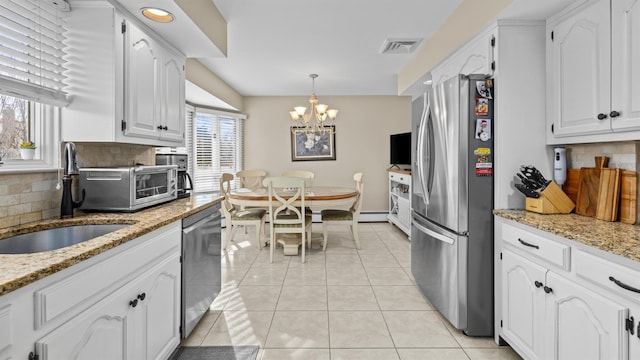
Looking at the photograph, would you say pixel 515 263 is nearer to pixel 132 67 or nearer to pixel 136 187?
pixel 136 187

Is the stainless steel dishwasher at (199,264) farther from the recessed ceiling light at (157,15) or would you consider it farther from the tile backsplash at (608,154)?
the tile backsplash at (608,154)

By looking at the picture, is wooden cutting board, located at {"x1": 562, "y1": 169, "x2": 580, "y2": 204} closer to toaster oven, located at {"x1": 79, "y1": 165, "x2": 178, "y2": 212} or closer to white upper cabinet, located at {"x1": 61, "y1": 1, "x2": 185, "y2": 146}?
toaster oven, located at {"x1": 79, "y1": 165, "x2": 178, "y2": 212}

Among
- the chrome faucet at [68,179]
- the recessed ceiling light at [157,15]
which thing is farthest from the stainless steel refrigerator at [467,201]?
the chrome faucet at [68,179]

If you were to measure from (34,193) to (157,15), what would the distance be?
1.28 metres

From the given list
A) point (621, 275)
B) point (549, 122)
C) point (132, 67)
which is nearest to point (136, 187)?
point (132, 67)

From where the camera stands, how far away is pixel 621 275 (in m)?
1.23

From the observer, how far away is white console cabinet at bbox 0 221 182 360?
939 mm

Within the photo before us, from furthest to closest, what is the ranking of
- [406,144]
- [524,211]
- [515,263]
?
[406,144]
[524,211]
[515,263]

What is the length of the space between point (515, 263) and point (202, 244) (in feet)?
6.84

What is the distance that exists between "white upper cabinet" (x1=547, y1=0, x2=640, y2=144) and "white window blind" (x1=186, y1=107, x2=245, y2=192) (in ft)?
15.5

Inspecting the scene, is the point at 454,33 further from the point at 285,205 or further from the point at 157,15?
the point at 285,205

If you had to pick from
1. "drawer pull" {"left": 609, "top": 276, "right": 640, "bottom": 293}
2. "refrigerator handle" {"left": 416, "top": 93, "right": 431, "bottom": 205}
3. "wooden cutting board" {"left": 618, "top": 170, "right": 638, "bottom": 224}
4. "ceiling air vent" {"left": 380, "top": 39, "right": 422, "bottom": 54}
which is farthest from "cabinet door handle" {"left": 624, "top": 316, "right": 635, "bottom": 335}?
"ceiling air vent" {"left": 380, "top": 39, "right": 422, "bottom": 54}

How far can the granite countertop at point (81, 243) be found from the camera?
36.6 inches

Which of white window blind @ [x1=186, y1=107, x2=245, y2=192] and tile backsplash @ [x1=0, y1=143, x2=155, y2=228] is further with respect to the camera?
white window blind @ [x1=186, y1=107, x2=245, y2=192]
